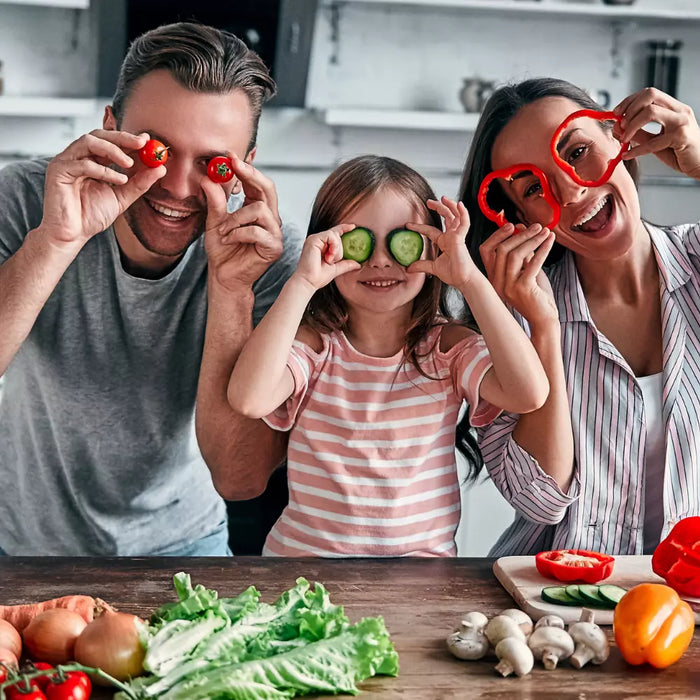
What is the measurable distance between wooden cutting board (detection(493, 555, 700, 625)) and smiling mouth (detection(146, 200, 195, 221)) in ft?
2.95

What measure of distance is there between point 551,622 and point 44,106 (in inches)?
123

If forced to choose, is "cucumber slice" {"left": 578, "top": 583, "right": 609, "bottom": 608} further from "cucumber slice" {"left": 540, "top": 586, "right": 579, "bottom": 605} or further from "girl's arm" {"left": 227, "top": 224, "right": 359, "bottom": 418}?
"girl's arm" {"left": 227, "top": 224, "right": 359, "bottom": 418}

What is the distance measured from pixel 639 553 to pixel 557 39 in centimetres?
302

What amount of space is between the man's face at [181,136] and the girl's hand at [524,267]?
0.55 meters

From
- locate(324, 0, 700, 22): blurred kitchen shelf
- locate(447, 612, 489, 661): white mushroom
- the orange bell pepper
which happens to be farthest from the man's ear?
locate(324, 0, 700, 22): blurred kitchen shelf

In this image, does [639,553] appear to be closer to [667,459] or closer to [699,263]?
[667,459]

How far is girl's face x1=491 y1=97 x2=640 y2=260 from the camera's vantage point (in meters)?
1.87

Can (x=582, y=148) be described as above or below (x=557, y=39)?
below

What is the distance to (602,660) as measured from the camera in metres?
1.30

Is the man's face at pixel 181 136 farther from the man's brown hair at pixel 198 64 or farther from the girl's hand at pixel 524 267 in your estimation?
the girl's hand at pixel 524 267

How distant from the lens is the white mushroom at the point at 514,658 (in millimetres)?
1245

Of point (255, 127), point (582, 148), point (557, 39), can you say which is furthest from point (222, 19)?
point (582, 148)

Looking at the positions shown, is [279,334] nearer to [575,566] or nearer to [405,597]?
[405,597]

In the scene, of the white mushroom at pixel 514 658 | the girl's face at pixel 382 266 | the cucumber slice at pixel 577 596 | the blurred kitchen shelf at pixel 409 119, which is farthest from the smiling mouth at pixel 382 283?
the blurred kitchen shelf at pixel 409 119
